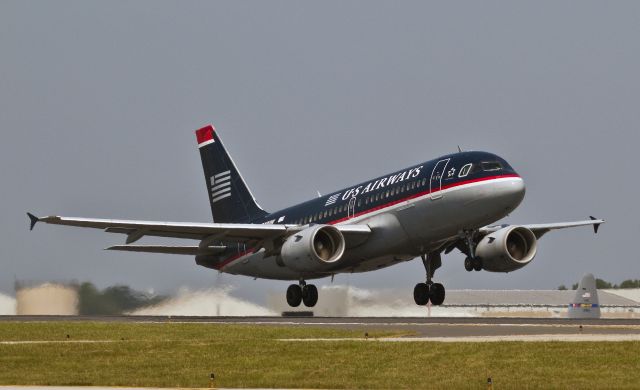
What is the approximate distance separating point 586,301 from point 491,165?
21.2 m

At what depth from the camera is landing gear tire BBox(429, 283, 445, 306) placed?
169 ft

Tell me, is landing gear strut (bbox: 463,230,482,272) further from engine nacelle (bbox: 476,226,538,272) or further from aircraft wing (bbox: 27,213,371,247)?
aircraft wing (bbox: 27,213,371,247)

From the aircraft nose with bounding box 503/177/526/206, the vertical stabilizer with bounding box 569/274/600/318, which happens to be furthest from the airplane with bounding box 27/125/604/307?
the vertical stabilizer with bounding box 569/274/600/318

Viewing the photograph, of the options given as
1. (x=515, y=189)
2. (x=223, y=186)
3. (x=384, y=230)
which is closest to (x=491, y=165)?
(x=515, y=189)

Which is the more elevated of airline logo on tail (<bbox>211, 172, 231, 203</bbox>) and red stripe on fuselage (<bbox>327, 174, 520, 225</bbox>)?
airline logo on tail (<bbox>211, 172, 231, 203</bbox>)

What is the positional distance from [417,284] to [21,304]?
1914cm

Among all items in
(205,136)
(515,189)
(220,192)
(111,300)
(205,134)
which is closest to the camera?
(515,189)

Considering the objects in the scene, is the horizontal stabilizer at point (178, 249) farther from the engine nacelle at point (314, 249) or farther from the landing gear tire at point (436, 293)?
the landing gear tire at point (436, 293)

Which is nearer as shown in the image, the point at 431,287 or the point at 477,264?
the point at 477,264

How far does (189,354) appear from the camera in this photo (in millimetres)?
31125

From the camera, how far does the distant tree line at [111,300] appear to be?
55969 mm

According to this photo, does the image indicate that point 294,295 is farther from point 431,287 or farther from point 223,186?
point 223,186

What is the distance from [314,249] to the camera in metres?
47.8

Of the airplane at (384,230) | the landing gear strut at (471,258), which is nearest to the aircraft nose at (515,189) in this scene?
the airplane at (384,230)
